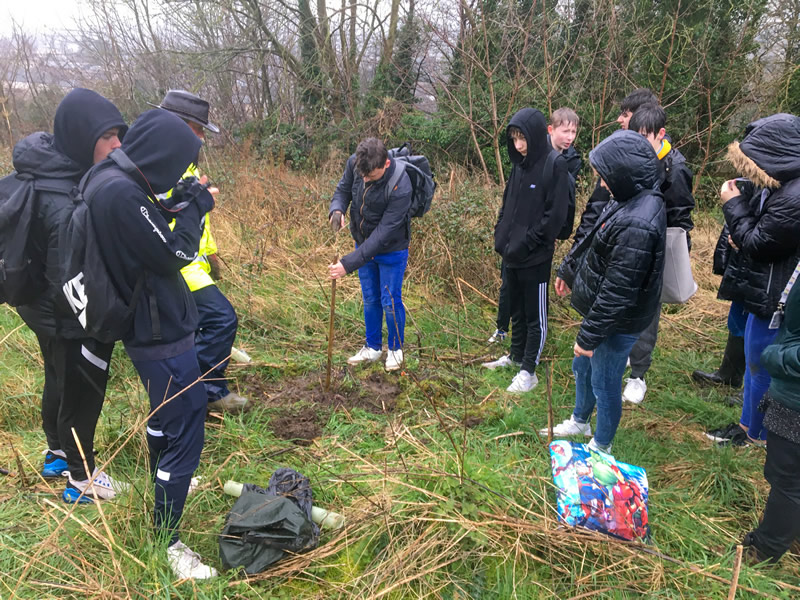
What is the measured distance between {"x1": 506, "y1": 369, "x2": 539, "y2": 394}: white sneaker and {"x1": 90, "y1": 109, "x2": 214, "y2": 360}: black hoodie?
2.49 metres

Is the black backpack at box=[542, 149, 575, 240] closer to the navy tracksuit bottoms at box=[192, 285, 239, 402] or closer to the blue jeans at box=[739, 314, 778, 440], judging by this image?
the blue jeans at box=[739, 314, 778, 440]

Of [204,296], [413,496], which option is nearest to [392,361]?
[204,296]

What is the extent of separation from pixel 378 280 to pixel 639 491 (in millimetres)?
2470

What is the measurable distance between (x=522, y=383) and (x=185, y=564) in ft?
8.42

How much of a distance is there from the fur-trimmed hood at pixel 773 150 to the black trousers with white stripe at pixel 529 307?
1.38m

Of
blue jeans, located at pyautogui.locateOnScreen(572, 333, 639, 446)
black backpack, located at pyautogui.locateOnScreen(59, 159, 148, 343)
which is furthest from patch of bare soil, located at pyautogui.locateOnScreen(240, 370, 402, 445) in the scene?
black backpack, located at pyautogui.locateOnScreen(59, 159, 148, 343)

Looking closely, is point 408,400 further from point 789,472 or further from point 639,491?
point 789,472

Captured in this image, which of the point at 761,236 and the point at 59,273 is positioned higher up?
the point at 59,273

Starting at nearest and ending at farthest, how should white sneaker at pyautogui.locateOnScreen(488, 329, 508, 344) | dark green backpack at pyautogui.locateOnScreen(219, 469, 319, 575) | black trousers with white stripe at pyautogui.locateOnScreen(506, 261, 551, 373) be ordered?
dark green backpack at pyautogui.locateOnScreen(219, 469, 319, 575)
black trousers with white stripe at pyautogui.locateOnScreen(506, 261, 551, 373)
white sneaker at pyautogui.locateOnScreen(488, 329, 508, 344)

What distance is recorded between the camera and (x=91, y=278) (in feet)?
5.86

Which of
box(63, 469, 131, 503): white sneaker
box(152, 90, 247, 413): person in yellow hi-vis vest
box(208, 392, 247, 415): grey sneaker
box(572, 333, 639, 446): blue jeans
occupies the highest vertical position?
box(152, 90, 247, 413): person in yellow hi-vis vest

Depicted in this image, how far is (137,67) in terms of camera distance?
12430 mm

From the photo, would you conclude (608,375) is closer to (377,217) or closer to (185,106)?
(377,217)

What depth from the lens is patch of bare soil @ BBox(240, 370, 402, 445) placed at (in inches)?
133
